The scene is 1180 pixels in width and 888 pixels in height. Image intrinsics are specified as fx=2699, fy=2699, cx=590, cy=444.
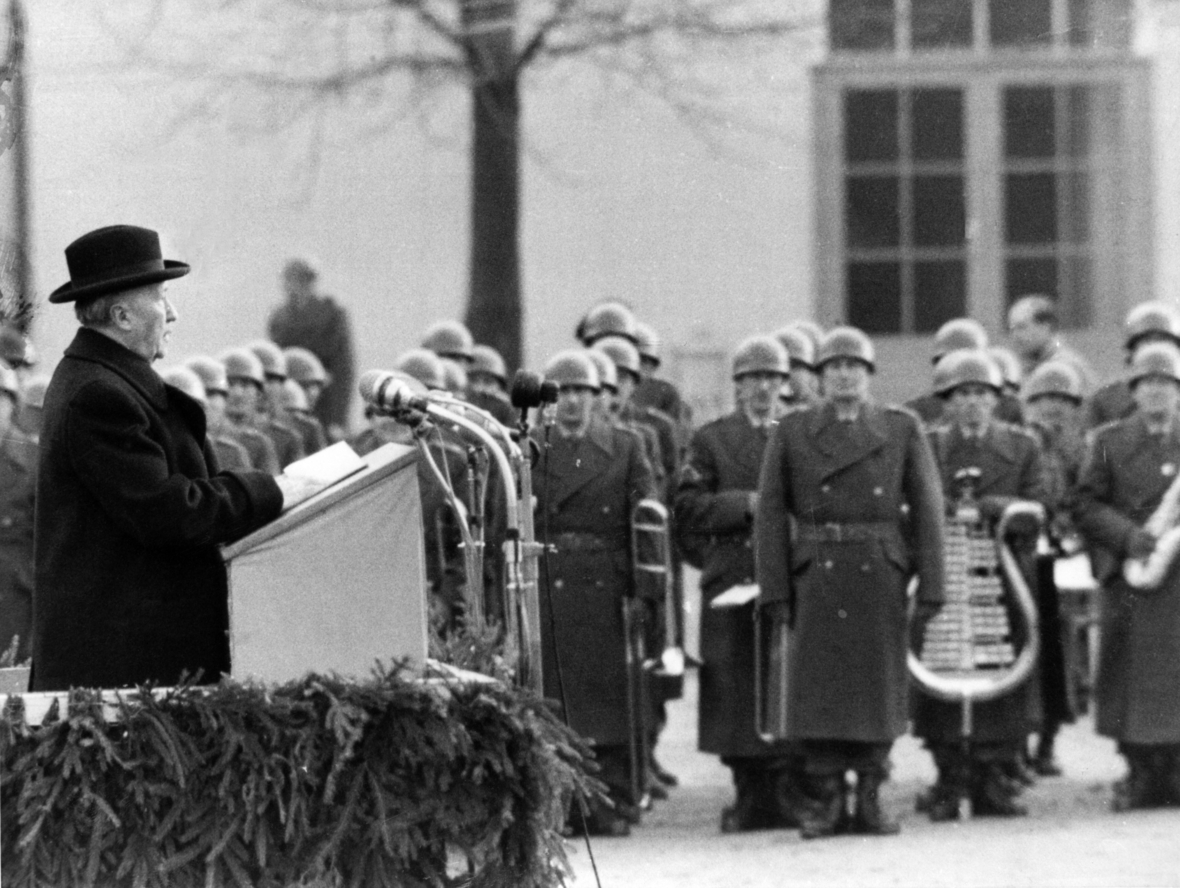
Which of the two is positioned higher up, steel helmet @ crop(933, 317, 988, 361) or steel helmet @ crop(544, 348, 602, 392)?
steel helmet @ crop(933, 317, 988, 361)

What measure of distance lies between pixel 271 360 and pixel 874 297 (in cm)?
496

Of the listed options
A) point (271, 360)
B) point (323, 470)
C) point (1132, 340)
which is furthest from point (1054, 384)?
point (323, 470)

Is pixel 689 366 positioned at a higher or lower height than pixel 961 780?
higher

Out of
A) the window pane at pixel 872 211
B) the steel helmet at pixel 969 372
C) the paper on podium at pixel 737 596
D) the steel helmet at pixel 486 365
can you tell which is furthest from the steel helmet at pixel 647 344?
the window pane at pixel 872 211

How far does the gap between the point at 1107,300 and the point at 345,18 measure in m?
5.41

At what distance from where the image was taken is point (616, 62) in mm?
16062

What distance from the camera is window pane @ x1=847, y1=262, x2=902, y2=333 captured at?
17.7 meters

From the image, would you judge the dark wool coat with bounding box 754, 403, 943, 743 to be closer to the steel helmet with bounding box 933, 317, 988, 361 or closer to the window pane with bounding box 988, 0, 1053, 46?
the steel helmet with bounding box 933, 317, 988, 361

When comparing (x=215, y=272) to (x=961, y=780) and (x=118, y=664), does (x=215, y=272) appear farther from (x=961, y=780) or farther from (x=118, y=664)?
(x=118, y=664)

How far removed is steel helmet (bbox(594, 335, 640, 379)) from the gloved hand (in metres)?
2.64

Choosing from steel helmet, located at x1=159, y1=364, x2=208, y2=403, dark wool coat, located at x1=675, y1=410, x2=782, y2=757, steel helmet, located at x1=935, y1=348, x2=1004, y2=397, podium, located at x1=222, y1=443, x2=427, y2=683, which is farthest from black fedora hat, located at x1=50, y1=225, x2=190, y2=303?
steel helmet, located at x1=935, y1=348, x2=1004, y2=397

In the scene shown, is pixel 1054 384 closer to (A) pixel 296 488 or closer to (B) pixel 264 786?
(A) pixel 296 488

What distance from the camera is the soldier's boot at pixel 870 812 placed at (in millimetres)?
10320

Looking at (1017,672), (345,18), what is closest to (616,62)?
(345,18)
